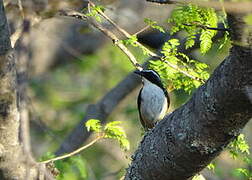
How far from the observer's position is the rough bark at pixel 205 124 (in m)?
2.44

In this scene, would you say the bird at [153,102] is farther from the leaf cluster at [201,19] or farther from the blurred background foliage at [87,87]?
the blurred background foliage at [87,87]

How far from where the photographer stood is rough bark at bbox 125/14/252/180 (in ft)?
8.00

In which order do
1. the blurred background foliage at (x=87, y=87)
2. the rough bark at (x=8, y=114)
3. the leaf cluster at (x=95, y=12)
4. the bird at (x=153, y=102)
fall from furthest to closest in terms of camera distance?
the blurred background foliage at (x=87, y=87)
the bird at (x=153, y=102)
the leaf cluster at (x=95, y=12)
the rough bark at (x=8, y=114)

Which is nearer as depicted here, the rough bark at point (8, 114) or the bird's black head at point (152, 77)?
the rough bark at point (8, 114)

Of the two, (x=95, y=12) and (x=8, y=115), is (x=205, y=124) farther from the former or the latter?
(x=95, y=12)

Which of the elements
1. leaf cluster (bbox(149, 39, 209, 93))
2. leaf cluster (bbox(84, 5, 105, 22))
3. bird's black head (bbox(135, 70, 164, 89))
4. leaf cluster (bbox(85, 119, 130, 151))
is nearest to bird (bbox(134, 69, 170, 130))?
bird's black head (bbox(135, 70, 164, 89))

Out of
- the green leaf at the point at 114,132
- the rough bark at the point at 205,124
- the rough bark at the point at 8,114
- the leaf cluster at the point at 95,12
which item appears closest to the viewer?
the rough bark at the point at 205,124

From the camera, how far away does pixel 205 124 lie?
8.92 feet

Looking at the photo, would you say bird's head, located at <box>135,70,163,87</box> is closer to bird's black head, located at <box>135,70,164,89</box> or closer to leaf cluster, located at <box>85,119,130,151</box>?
bird's black head, located at <box>135,70,164,89</box>

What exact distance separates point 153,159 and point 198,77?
3.53ft

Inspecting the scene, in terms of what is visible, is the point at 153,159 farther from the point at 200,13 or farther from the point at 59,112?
the point at 59,112

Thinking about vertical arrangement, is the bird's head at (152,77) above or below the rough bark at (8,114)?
below

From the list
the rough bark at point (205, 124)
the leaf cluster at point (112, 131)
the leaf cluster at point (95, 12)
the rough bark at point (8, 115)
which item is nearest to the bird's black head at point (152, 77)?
the leaf cluster at point (112, 131)

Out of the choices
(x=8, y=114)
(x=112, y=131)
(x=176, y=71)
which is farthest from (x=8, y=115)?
(x=176, y=71)
